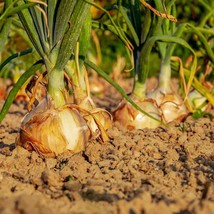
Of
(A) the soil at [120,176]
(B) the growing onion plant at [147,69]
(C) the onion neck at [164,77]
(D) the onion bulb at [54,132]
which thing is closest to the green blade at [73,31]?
(D) the onion bulb at [54,132]

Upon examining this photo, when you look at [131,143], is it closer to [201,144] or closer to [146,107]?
[201,144]

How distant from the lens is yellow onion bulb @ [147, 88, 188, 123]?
12.8ft

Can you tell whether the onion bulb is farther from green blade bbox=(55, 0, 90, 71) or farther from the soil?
green blade bbox=(55, 0, 90, 71)

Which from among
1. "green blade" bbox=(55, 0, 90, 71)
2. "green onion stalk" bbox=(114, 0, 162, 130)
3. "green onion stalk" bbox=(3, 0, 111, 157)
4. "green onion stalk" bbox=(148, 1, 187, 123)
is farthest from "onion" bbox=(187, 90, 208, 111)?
"green blade" bbox=(55, 0, 90, 71)

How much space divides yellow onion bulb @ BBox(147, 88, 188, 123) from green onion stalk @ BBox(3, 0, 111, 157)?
2.57 feet

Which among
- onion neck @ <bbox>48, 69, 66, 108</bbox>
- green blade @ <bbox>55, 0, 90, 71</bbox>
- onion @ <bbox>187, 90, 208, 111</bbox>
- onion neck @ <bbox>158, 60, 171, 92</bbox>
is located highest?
green blade @ <bbox>55, 0, 90, 71</bbox>

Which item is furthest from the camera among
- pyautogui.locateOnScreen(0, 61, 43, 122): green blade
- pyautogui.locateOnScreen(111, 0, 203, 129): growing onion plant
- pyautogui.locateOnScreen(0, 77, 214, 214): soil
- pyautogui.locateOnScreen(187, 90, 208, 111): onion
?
pyautogui.locateOnScreen(187, 90, 208, 111): onion

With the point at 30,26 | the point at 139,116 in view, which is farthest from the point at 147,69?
the point at 30,26

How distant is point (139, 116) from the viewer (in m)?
3.76

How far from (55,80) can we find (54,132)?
0.26m

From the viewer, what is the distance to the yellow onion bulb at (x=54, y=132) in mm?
3084

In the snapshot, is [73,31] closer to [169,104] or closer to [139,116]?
[139,116]

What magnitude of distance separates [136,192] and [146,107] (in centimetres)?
133

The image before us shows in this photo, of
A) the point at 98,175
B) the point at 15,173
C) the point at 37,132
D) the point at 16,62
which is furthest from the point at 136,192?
the point at 16,62
